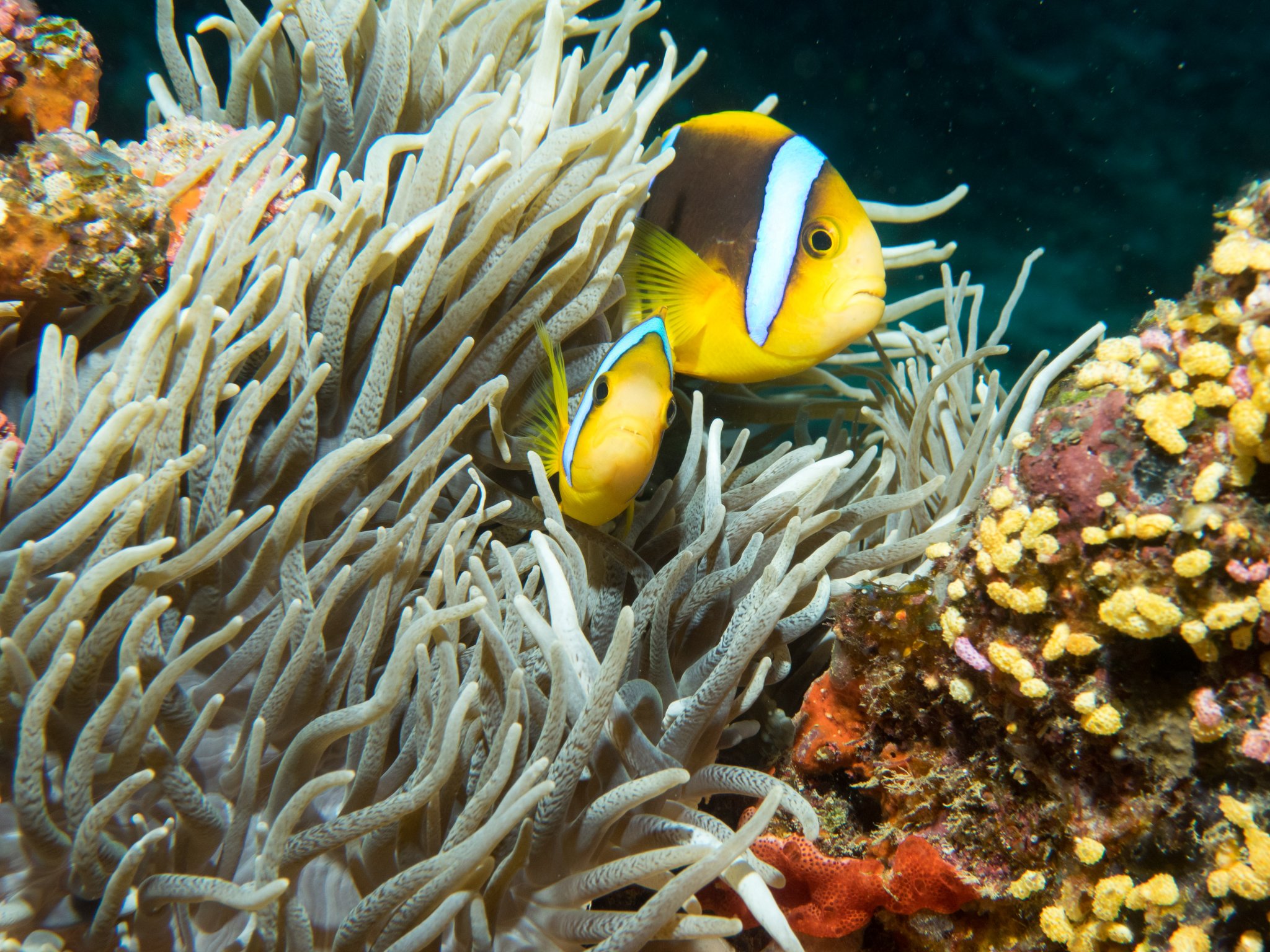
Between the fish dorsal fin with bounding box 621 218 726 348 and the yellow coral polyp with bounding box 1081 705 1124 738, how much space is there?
1009mm

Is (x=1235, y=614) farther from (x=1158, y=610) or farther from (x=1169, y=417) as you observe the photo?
(x=1169, y=417)

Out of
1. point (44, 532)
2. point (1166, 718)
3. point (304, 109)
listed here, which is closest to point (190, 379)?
point (44, 532)

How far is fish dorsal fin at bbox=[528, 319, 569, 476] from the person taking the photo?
1331 mm

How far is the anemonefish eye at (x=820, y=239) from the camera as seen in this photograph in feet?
4.98

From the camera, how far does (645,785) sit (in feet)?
3.27

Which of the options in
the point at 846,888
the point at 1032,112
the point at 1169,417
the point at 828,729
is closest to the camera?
the point at 1169,417

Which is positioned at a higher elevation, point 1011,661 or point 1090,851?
→ point 1011,661

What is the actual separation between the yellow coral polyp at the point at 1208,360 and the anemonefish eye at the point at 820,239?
726mm

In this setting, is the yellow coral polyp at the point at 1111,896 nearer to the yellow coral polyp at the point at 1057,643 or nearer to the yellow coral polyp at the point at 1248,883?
the yellow coral polyp at the point at 1248,883

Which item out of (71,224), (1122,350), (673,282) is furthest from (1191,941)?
(71,224)

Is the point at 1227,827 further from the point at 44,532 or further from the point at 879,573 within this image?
the point at 44,532

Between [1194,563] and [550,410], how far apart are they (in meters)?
1.02

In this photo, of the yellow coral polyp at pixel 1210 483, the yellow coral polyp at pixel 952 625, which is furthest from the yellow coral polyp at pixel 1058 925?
the yellow coral polyp at pixel 1210 483

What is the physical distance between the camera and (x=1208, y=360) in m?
0.92
